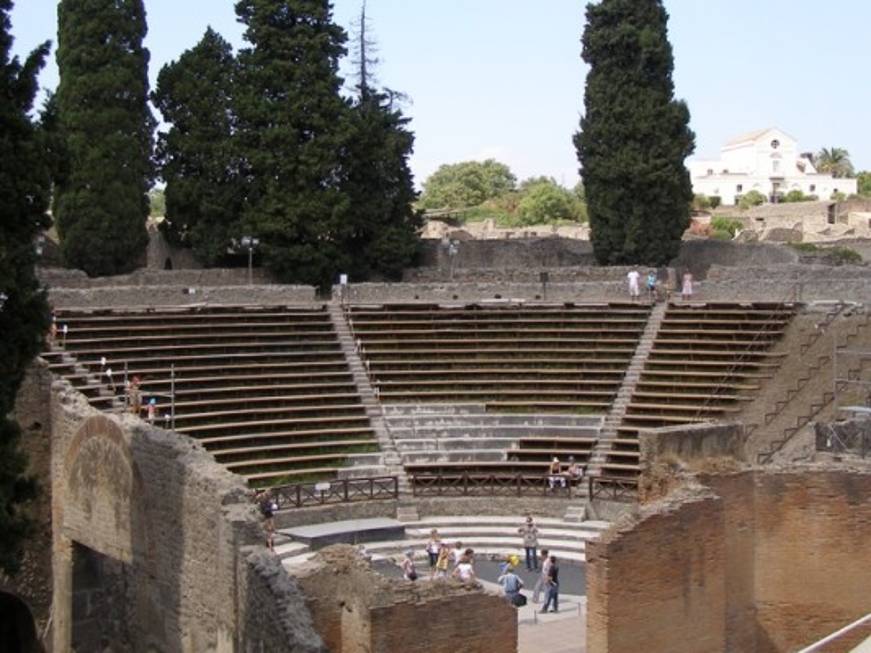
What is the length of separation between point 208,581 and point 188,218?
22.1 meters

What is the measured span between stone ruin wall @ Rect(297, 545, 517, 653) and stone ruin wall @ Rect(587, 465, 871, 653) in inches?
67.7

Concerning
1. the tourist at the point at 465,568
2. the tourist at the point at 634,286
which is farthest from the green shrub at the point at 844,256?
the tourist at the point at 465,568

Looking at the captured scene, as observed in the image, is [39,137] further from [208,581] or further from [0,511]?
[208,581]

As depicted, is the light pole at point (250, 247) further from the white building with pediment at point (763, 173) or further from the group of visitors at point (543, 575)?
the white building with pediment at point (763, 173)

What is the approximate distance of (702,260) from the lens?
118 ft

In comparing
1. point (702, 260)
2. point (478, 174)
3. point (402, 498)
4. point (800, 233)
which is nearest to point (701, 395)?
point (402, 498)

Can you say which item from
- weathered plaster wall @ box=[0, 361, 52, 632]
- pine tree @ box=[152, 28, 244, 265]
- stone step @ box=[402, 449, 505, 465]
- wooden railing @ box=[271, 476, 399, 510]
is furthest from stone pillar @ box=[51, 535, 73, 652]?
pine tree @ box=[152, 28, 244, 265]

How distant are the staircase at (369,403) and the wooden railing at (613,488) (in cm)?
339

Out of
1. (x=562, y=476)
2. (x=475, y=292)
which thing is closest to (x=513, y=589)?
(x=562, y=476)

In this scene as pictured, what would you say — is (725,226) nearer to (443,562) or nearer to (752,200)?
(752,200)

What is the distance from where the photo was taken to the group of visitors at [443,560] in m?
17.4

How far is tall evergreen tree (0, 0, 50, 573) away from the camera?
36.5ft

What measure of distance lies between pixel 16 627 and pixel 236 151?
78.1ft

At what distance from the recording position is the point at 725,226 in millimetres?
56125
